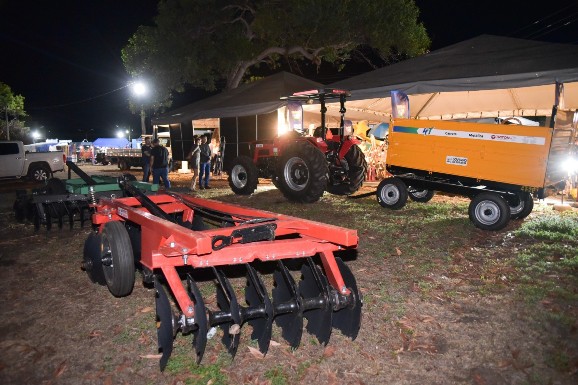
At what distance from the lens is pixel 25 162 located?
1592 cm

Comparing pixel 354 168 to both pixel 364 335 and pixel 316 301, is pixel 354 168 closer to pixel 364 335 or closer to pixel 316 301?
pixel 364 335

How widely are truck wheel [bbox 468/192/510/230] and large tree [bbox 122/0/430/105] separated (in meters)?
14.4

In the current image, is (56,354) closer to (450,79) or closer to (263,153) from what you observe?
(263,153)

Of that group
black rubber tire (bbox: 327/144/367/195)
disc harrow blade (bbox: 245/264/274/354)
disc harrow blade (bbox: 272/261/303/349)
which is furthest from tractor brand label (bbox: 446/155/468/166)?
disc harrow blade (bbox: 245/264/274/354)

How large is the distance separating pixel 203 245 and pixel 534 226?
677 cm

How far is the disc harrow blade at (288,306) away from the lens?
116 inches

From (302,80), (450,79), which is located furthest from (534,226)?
(302,80)

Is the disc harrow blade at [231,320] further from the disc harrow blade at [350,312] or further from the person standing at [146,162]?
the person standing at [146,162]

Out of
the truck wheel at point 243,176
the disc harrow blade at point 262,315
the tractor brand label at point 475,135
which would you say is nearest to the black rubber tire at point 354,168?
the tractor brand label at point 475,135

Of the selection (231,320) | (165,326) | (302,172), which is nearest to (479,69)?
(302,172)

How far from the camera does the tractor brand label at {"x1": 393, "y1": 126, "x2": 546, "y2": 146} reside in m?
6.52

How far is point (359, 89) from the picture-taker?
416 inches

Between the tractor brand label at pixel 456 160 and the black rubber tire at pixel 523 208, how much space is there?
4.10ft

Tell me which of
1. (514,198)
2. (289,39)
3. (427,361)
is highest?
(289,39)
